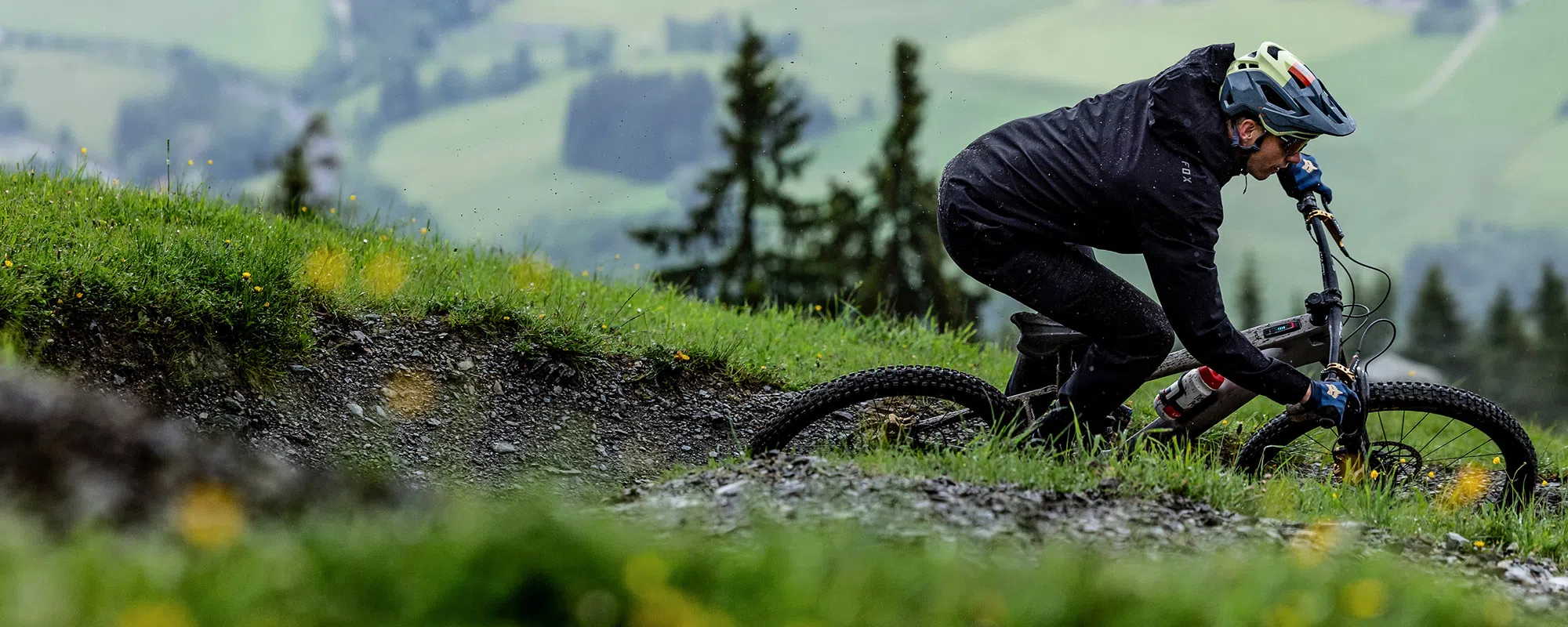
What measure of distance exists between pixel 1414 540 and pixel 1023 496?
6.03 ft

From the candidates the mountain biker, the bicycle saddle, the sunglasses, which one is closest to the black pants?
the mountain biker

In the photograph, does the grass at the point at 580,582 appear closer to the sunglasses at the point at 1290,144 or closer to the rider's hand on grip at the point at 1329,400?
the rider's hand on grip at the point at 1329,400

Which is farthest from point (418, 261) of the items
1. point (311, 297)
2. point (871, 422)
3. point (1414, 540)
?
point (1414, 540)

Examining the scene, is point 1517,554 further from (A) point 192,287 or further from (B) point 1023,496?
(A) point 192,287

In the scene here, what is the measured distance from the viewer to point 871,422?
709cm

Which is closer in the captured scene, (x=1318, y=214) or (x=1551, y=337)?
(x=1318, y=214)

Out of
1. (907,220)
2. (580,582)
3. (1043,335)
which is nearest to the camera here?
(580,582)

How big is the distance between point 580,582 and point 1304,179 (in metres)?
4.15

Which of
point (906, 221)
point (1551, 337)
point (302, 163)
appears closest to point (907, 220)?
point (906, 221)

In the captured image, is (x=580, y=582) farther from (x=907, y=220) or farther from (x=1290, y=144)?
(x=907, y=220)

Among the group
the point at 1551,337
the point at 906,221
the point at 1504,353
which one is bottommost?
the point at 1504,353

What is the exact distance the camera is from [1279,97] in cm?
525

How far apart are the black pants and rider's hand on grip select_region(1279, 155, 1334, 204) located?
919 millimetres

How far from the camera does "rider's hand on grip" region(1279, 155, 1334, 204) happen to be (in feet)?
18.7
